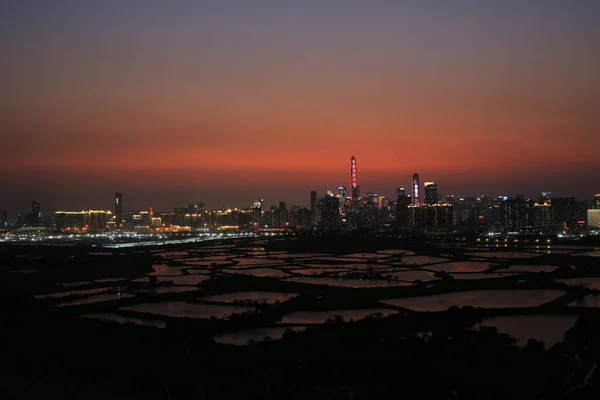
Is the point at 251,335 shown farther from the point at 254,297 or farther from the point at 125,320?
the point at 254,297

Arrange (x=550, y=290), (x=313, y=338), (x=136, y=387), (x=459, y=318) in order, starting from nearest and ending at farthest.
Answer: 1. (x=136, y=387)
2. (x=313, y=338)
3. (x=459, y=318)
4. (x=550, y=290)

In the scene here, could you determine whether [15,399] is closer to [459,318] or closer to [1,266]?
[459,318]

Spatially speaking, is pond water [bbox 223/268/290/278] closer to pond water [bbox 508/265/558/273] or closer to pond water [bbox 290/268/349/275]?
pond water [bbox 290/268/349/275]

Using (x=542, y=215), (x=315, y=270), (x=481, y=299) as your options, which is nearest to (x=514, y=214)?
(x=542, y=215)

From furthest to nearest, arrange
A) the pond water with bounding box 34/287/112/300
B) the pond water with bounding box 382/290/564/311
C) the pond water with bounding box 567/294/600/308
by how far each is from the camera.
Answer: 1. the pond water with bounding box 34/287/112/300
2. the pond water with bounding box 382/290/564/311
3. the pond water with bounding box 567/294/600/308

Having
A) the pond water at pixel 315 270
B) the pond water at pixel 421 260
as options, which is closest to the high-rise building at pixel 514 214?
the pond water at pixel 421 260

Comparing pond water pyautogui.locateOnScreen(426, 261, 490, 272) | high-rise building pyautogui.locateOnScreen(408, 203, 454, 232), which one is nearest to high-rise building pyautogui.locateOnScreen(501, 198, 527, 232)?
high-rise building pyautogui.locateOnScreen(408, 203, 454, 232)

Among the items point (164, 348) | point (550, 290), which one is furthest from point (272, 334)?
point (550, 290)
